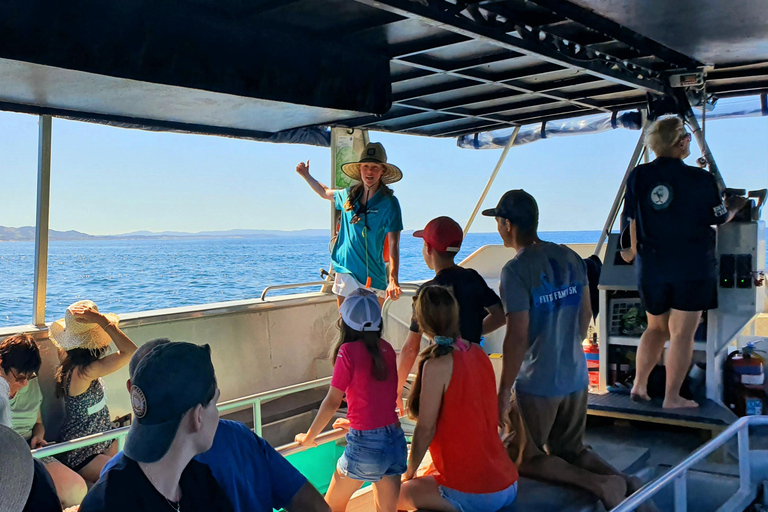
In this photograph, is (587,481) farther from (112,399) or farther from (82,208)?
(82,208)

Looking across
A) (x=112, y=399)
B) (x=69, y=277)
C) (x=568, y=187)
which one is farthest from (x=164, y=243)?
(x=112, y=399)

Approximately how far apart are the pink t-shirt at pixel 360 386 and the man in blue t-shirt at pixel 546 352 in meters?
0.56

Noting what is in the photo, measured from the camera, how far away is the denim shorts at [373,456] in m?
2.69

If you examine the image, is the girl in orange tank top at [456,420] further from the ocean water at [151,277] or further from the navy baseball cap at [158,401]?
the ocean water at [151,277]

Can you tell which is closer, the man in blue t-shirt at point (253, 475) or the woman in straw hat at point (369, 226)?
the man in blue t-shirt at point (253, 475)

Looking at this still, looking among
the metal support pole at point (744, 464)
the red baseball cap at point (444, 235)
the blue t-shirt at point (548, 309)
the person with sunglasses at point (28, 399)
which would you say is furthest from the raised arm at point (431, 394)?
the person with sunglasses at point (28, 399)

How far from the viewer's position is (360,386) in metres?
2.76

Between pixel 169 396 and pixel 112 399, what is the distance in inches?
153

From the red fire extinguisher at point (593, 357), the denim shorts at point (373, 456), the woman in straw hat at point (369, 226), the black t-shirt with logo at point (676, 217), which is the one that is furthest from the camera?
the red fire extinguisher at point (593, 357)

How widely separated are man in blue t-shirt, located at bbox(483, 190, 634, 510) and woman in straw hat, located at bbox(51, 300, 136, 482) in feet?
7.47

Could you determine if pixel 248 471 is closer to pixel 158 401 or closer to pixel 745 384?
pixel 158 401

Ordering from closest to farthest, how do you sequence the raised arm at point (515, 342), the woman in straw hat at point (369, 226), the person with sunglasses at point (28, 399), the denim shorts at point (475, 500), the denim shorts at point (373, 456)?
1. the denim shorts at point (475, 500)
2. the denim shorts at point (373, 456)
3. the raised arm at point (515, 342)
4. the person with sunglasses at point (28, 399)
5. the woman in straw hat at point (369, 226)

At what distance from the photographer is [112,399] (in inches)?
185

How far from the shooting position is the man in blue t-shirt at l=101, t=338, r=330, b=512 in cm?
158
